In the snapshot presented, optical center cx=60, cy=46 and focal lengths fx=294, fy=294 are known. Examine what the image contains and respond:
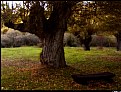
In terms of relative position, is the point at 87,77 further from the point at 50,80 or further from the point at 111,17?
the point at 111,17

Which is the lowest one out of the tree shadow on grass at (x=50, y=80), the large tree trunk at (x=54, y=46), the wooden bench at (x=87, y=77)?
the tree shadow on grass at (x=50, y=80)

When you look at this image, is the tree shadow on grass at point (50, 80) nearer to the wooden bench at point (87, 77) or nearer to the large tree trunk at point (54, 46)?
the wooden bench at point (87, 77)

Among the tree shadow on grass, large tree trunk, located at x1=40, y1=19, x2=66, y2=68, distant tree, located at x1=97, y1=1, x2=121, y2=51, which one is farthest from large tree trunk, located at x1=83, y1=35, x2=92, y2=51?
the tree shadow on grass

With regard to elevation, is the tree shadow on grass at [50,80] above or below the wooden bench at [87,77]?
below

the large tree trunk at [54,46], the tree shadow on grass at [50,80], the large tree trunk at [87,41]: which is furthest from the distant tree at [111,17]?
the tree shadow on grass at [50,80]

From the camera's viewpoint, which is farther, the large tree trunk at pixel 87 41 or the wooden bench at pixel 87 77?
the large tree trunk at pixel 87 41

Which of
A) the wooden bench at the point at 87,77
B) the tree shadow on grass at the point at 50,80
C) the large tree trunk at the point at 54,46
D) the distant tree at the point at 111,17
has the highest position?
the distant tree at the point at 111,17

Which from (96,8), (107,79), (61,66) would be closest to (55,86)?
(107,79)

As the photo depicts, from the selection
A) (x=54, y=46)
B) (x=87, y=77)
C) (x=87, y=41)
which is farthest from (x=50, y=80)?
(x=87, y=41)

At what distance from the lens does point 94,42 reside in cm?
5884

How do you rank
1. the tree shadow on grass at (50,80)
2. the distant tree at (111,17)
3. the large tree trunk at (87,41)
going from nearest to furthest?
the tree shadow on grass at (50,80)
the distant tree at (111,17)
the large tree trunk at (87,41)

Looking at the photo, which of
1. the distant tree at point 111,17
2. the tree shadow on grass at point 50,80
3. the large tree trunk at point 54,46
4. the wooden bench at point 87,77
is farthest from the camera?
the distant tree at point 111,17

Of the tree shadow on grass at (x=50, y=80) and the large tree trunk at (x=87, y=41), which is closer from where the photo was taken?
the tree shadow on grass at (x=50, y=80)

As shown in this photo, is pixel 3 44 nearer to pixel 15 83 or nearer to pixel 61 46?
pixel 61 46
